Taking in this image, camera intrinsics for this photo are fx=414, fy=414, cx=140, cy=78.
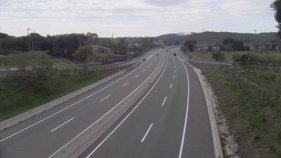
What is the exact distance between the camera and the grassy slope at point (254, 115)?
60.4 feet

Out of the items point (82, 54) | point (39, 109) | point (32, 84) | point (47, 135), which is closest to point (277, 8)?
point (32, 84)

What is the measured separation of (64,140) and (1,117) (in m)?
9.70

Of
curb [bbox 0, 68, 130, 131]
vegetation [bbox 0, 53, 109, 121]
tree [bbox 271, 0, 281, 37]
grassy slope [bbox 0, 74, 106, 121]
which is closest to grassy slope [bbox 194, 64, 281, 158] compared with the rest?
curb [bbox 0, 68, 130, 131]

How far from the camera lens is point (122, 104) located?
115 ft

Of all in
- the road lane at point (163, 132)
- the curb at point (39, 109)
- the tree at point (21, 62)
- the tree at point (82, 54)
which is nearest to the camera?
the road lane at point (163, 132)

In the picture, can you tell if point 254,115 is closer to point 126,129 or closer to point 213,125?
point 213,125

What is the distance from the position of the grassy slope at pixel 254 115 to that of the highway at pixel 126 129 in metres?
1.71

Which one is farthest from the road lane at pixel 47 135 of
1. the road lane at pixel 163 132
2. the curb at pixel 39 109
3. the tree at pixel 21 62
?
the tree at pixel 21 62

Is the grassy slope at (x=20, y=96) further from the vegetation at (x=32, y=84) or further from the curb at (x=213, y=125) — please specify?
the curb at (x=213, y=125)

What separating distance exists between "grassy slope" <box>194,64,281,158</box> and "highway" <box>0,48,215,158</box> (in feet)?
5.61

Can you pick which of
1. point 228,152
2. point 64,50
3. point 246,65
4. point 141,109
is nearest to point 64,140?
point 228,152

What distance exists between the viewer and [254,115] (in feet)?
78.6

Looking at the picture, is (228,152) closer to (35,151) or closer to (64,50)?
(35,151)

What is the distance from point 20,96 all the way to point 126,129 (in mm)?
15256
